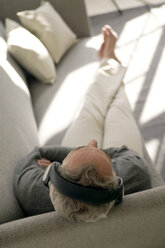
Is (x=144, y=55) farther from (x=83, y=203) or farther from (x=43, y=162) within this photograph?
(x=83, y=203)

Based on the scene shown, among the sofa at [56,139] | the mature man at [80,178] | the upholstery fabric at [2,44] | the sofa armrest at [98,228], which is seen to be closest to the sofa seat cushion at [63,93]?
the sofa at [56,139]

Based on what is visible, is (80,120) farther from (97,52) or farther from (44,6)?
(44,6)

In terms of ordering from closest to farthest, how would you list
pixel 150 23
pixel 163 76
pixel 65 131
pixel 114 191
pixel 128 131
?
pixel 114 191, pixel 128 131, pixel 65 131, pixel 163 76, pixel 150 23

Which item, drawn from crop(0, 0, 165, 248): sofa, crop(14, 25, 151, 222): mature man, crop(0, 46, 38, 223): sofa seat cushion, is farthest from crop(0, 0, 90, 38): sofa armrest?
crop(14, 25, 151, 222): mature man

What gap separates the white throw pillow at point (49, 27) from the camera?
224cm

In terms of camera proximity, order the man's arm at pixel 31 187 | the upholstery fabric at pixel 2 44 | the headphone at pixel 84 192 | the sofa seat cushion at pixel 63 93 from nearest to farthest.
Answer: the headphone at pixel 84 192 < the man's arm at pixel 31 187 < the sofa seat cushion at pixel 63 93 < the upholstery fabric at pixel 2 44

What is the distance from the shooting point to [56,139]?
1.74 meters

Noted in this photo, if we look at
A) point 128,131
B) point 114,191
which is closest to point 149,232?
point 114,191

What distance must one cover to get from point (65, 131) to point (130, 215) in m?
0.78

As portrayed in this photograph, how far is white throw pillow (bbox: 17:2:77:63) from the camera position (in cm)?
224

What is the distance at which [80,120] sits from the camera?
5.57 feet

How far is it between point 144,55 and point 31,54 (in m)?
1.14

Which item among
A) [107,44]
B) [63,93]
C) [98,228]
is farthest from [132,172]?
[107,44]

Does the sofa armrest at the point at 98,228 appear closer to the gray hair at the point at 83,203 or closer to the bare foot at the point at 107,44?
the gray hair at the point at 83,203
